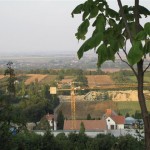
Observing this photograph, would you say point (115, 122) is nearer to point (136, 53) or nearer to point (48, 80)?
point (136, 53)

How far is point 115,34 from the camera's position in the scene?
1.72 m

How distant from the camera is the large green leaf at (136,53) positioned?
145 cm

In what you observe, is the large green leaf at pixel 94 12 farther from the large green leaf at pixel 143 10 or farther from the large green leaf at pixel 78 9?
the large green leaf at pixel 143 10

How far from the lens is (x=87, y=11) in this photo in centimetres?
170

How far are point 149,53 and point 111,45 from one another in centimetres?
20

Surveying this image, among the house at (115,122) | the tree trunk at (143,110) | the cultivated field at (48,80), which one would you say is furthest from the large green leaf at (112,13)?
the cultivated field at (48,80)

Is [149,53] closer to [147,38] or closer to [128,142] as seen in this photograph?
[147,38]

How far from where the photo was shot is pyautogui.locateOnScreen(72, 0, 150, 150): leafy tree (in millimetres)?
1539

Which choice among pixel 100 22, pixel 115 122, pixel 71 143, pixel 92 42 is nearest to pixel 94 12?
pixel 100 22

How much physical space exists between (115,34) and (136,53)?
0.97 ft

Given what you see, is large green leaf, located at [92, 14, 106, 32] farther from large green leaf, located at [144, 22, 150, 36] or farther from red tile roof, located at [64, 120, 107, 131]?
red tile roof, located at [64, 120, 107, 131]

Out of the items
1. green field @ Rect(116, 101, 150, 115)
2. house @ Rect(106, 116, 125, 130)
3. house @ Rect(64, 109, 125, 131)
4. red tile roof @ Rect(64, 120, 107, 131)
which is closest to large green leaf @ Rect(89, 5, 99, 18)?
house @ Rect(64, 109, 125, 131)

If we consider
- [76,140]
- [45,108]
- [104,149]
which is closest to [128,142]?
[104,149]

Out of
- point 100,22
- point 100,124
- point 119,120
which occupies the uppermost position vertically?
point 100,22
